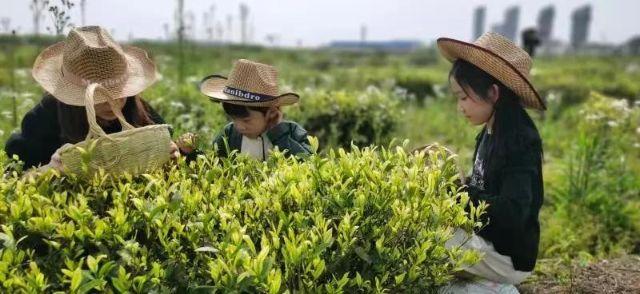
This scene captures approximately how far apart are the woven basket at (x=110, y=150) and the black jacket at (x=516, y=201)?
47.5 inches

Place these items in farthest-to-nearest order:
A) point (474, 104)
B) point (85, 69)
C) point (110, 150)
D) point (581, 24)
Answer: point (581, 24) < point (474, 104) < point (85, 69) < point (110, 150)

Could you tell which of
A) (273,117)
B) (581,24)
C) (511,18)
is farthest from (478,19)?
(273,117)

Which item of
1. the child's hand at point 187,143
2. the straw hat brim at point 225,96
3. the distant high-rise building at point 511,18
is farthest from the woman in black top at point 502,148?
the distant high-rise building at point 511,18

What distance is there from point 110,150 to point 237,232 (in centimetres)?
54

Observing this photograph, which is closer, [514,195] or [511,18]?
[514,195]

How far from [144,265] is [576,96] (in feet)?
40.5

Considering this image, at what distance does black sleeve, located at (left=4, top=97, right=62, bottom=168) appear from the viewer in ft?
9.14

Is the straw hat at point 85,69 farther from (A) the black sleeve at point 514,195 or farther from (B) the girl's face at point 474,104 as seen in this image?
(A) the black sleeve at point 514,195

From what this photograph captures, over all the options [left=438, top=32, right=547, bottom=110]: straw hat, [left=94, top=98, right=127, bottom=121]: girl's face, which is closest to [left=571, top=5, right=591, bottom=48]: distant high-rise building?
[left=438, top=32, right=547, bottom=110]: straw hat

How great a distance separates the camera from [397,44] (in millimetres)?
94938

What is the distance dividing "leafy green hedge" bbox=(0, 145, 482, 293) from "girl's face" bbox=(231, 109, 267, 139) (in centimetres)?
74

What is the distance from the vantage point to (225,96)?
8.89 feet

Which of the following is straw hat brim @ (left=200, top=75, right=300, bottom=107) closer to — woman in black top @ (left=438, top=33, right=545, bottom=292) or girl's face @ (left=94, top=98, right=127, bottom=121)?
girl's face @ (left=94, top=98, right=127, bottom=121)

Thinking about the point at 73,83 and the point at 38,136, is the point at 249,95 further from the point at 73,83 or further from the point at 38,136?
the point at 38,136
